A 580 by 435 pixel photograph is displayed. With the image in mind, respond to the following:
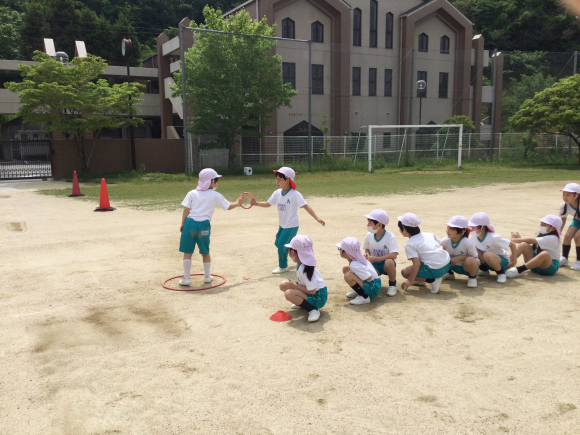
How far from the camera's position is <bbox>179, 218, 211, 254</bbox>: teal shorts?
22.4 ft

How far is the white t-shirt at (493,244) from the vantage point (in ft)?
22.5

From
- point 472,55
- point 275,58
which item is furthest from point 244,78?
point 472,55

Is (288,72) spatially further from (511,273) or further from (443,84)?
(511,273)

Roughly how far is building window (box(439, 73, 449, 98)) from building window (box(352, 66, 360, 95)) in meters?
7.46

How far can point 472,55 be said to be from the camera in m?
40.0

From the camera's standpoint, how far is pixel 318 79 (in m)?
35.2

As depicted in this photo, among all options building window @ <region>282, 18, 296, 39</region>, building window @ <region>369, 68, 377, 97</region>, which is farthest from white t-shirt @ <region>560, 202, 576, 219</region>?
building window @ <region>369, 68, 377, 97</region>

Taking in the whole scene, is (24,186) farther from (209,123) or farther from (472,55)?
(472,55)

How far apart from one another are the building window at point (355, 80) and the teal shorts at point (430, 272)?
31885mm

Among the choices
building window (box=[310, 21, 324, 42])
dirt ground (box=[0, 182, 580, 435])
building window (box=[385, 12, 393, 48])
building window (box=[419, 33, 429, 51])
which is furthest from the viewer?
building window (box=[419, 33, 429, 51])

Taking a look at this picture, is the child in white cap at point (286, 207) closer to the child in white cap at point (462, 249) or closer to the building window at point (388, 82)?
the child in white cap at point (462, 249)

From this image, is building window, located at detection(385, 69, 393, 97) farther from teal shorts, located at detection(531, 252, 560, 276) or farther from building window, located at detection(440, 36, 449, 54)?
teal shorts, located at detection(531, 252, 560, 276)

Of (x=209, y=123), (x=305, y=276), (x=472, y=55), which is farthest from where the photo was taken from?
(x=472, y=55)

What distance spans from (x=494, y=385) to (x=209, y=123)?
2451 centimetres
